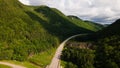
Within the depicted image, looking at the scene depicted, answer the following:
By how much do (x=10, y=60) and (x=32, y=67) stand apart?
21896 millimetres

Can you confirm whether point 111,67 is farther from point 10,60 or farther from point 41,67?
point 10,60

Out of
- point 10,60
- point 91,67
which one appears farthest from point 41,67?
point 91,67

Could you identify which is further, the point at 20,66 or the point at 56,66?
the point at 56,66

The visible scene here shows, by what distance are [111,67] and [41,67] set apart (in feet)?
165

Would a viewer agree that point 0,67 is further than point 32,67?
No

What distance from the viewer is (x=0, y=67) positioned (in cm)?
16138

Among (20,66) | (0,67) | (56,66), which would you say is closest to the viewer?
(0,67)

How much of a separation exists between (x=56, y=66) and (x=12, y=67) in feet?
121

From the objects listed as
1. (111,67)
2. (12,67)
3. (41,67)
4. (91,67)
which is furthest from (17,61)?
(111,67)

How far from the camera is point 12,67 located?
168250 mm

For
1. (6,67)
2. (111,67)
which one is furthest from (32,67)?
(111,67)

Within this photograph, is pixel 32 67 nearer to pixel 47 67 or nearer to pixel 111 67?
pixel 47 67

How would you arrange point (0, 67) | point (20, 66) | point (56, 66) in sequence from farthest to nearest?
point (56, 66) → point (20, 66) → point (0, 67)

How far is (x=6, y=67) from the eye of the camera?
164 m
